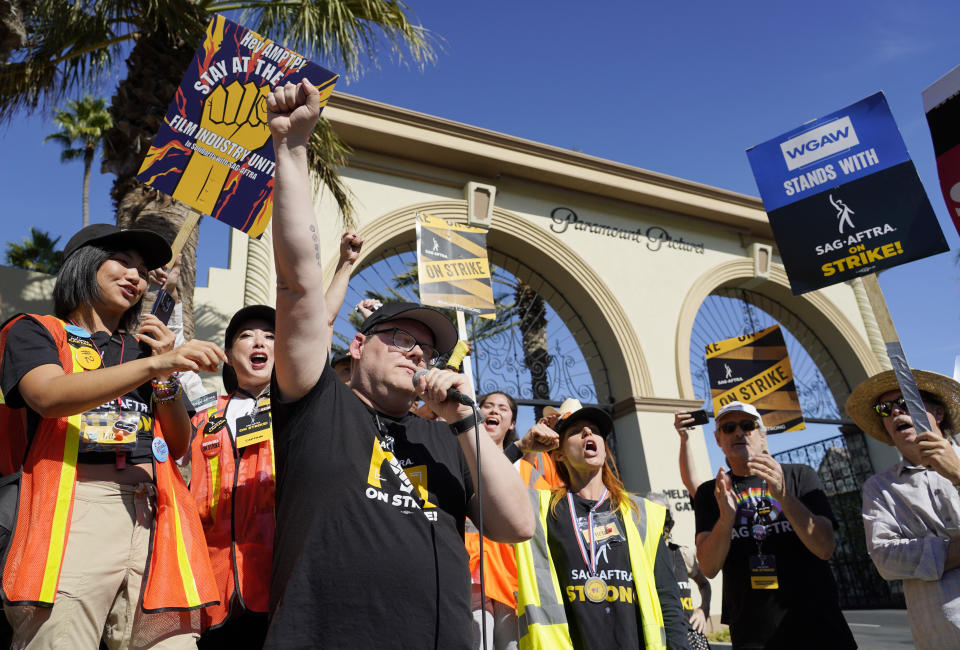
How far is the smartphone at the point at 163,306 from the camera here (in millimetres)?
2707

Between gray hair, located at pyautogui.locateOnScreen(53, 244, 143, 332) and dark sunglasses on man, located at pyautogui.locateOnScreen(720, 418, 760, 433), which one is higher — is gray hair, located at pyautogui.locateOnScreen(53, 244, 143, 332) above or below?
above

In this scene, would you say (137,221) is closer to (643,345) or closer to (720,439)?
(720,439)

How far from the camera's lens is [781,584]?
3418mm

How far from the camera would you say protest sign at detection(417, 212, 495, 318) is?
475 centimetres

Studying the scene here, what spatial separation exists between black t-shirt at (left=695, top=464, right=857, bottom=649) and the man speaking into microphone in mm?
1920

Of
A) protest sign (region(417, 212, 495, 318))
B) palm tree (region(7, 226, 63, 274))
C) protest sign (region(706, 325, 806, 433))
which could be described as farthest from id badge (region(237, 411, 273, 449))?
palm tree (region(7, 226, 63, 274))

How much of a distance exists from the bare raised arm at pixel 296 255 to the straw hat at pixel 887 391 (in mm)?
3012

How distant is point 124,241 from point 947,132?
3936 millimetres

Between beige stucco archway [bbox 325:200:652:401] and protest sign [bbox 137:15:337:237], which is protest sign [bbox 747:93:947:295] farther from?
beige stucco archway [bbox 325:200:652:401]

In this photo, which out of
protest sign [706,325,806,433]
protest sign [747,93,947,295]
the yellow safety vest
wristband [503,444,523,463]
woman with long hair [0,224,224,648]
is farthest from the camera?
protest sign [706,325,806,433]

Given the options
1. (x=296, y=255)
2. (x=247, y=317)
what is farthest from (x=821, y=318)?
(x=296, y=255)

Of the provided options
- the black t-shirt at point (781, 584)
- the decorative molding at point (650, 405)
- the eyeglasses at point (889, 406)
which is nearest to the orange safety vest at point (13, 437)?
the black t-shirt at point (781, 584)

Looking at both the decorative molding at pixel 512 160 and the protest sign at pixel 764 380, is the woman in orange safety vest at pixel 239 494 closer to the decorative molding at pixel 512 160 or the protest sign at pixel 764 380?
the protest sign at pixel 764 380

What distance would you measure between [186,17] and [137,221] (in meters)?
2.08
